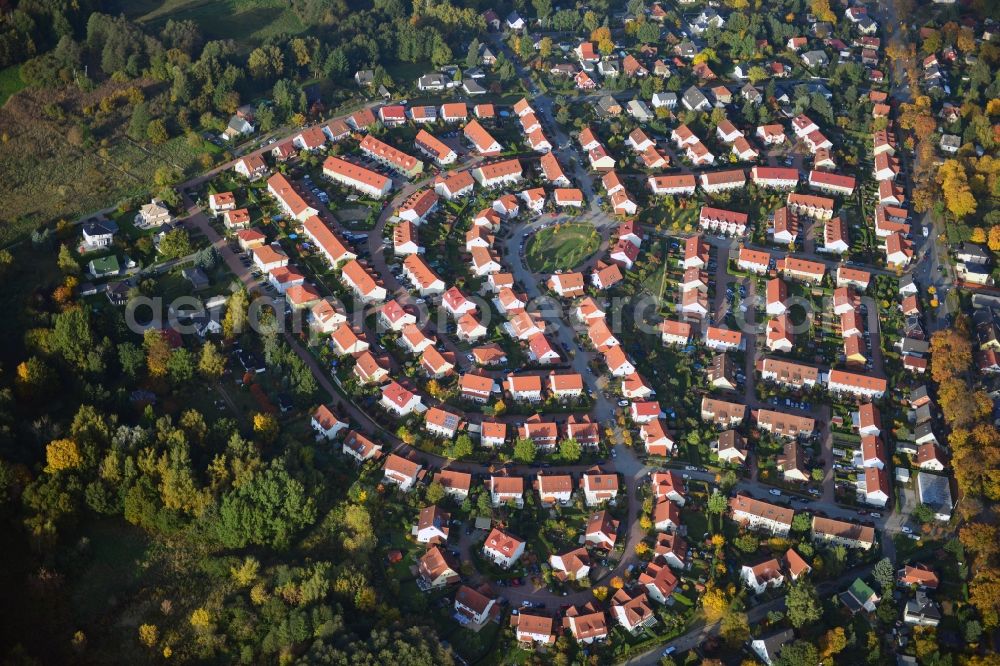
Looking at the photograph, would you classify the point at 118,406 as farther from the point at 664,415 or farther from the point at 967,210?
the point at 967,210

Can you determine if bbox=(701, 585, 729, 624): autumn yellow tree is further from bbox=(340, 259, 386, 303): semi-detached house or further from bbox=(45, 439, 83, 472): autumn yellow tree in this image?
bbox=(45, 439, 83, 472): autumn yellow tree

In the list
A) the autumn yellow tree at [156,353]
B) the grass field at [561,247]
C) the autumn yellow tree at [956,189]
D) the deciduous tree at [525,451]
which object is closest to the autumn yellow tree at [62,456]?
the autumn yellow tree at [156,353]

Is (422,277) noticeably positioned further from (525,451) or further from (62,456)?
(62,456)

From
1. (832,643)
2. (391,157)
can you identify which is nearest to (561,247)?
(391,157)

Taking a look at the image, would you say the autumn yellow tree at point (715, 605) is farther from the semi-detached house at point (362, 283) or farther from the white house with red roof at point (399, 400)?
the semi-detached house at point (362, 283)

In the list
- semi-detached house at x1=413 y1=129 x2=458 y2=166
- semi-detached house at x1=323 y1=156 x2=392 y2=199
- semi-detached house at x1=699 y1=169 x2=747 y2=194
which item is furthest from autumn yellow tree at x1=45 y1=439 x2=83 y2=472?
semi-detached house at x1=699 y1=169 x2=747 y2=194

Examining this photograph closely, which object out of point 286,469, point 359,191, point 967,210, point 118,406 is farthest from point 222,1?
point 967,210
